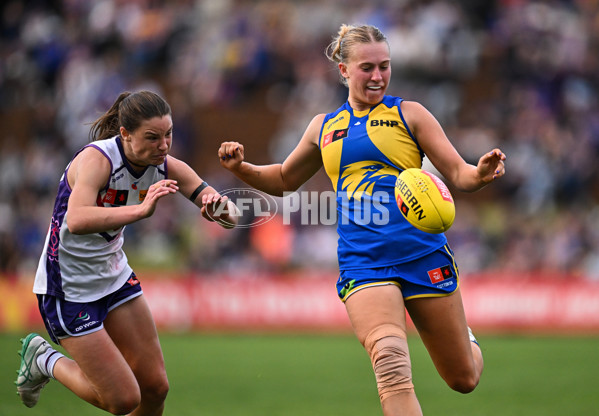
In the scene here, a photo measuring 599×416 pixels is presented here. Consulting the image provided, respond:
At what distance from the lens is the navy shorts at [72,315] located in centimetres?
529

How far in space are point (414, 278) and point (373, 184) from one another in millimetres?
626

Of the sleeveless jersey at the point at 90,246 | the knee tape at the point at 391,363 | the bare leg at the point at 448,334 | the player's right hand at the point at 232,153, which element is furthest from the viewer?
the player's right hand at the point at 232,153

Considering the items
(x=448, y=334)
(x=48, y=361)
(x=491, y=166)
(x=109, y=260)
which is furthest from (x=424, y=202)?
(x=48, y=361)

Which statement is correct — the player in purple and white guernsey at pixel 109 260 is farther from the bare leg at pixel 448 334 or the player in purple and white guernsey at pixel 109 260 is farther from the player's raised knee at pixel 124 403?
the bare leg at pixel 448 334

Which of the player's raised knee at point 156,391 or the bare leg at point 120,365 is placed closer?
the bare leg at point 120,365

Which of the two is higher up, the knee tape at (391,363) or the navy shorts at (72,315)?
the navy shorts at (72,315)

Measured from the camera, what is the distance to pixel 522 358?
11.2 meters

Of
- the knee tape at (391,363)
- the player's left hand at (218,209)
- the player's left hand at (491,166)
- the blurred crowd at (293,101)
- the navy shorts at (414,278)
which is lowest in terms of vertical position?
the knee tape at (391,363)

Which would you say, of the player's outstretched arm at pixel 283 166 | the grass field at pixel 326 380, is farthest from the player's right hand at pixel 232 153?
the grass field at pixel 326 380

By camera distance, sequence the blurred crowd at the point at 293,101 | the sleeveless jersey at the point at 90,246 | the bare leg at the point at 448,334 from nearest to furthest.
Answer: the bare leg at the point at 448,334 → the sleeveless jersey at the point at 90,246 → the blurred crowd at the point at 293,101

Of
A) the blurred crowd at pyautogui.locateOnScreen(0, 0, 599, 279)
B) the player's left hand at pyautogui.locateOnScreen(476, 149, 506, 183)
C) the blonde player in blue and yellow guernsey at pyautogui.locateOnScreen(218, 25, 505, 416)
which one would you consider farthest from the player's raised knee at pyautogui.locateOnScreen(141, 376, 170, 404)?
the blurred crowd at pyautogui.locateOnScreen(0, 0, 599, 279)

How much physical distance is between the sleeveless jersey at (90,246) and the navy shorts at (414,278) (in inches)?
57.2

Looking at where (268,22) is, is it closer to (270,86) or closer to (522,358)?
(270,86)

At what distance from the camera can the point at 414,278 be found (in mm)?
5109
